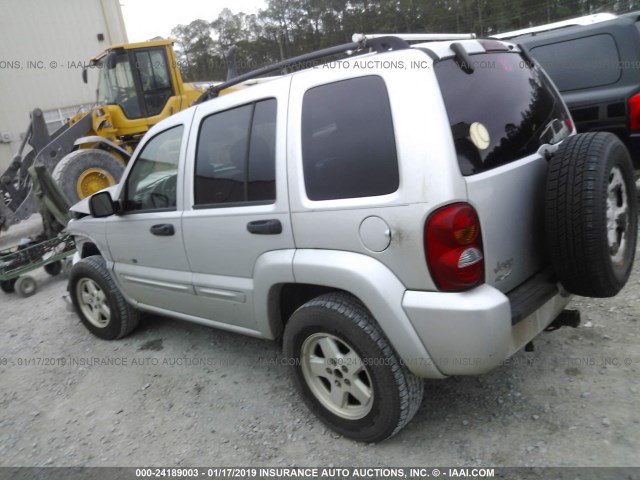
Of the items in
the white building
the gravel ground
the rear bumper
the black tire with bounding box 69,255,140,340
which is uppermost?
the white building

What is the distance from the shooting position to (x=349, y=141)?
2.30 m

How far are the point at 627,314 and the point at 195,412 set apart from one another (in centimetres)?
295

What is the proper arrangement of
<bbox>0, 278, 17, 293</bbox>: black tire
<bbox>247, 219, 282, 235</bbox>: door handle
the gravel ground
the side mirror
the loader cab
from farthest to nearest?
1. the loader cab
2. <bbox>0, 278, 17, 293</bbox>: black tire
3. the side mirror
4. <bbox>247, 219, 282, 235</bbox>: door handle
5. the gravel ground

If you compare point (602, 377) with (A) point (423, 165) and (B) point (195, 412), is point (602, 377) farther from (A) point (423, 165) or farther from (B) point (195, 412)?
(B) point (195, 412)

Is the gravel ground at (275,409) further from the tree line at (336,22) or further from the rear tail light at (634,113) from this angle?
the tree line at (336,22)

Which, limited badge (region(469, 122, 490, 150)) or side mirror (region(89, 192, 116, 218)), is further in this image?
side mirror (region(89, 192, 116, 218))

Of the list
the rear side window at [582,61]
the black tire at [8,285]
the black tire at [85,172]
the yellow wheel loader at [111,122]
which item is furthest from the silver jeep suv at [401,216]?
the yellow wheel loader at [111,122]

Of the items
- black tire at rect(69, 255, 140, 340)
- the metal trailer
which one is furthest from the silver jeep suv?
the metal trailer

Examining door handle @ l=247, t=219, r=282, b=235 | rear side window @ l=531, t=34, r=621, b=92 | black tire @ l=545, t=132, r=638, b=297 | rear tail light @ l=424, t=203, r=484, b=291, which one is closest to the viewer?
rear tail light @ l=424, t=203, r=484, b=291

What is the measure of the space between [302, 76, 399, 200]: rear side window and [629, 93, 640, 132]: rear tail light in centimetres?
325

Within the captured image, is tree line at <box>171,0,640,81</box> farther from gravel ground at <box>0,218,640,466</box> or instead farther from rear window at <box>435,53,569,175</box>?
rear window at <box>435,53,569,175</box>

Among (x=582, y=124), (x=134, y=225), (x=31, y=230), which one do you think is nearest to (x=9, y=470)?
(x=134, y=225)

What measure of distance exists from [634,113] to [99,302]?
16.3ft

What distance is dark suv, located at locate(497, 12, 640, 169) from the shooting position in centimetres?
433
